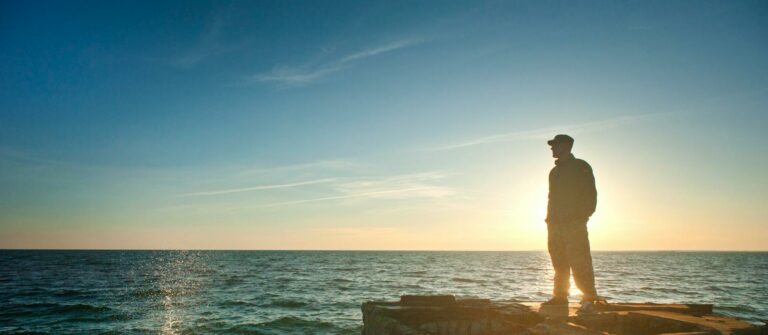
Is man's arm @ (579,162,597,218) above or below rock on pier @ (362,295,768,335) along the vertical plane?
above

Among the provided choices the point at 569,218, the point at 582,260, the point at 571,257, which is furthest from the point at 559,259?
the point at 569,218

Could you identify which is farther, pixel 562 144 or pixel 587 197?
pixel 562 144

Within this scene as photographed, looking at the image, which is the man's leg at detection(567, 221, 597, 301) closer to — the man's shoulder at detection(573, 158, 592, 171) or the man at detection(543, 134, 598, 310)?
the man at detection(543, 134, 598, 310)

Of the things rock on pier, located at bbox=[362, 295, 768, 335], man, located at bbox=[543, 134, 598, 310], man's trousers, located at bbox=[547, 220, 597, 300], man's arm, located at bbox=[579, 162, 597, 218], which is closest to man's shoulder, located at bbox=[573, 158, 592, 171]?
man, located at bbox=[543, 134, 598, 310]

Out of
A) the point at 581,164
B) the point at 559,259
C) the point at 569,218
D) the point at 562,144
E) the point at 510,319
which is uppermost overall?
the point at 562,144

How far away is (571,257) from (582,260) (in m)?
0.21

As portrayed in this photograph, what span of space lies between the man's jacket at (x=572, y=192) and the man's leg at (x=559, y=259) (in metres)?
0.24

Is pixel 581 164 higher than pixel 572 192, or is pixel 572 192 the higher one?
pixel 581 164

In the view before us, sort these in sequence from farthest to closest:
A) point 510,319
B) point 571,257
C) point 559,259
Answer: point 559,259 < point 571,257 < point 510,319

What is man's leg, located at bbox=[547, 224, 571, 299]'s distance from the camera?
8305 millimetres

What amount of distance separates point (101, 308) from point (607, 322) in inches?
938

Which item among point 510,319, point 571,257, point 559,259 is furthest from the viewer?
point 559,259

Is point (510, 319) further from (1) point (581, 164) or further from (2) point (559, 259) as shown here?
(1) point (581, 164)

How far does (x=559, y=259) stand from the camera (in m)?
8.64
